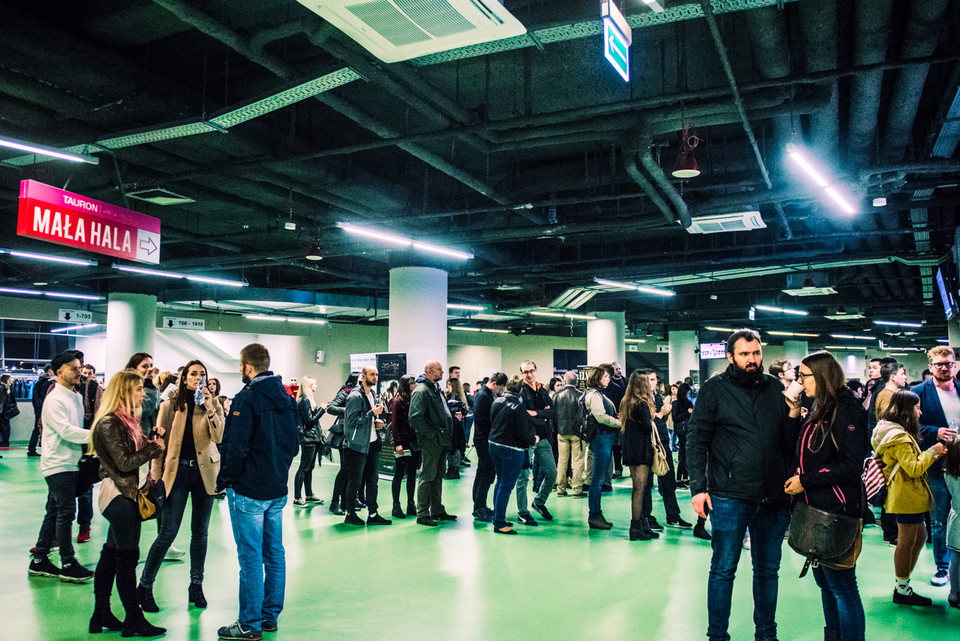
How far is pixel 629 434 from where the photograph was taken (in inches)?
246

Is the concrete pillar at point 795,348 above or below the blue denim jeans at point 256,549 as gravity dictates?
above

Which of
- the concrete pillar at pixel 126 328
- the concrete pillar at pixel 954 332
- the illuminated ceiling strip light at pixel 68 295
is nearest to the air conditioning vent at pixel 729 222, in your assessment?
the concrete pillar at pixel 954 332

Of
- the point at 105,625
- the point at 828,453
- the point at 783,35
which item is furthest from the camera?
the point at 783,35

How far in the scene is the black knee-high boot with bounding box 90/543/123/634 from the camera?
12.3ft

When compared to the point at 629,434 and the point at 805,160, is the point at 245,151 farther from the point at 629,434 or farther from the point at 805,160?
the point at 805,160

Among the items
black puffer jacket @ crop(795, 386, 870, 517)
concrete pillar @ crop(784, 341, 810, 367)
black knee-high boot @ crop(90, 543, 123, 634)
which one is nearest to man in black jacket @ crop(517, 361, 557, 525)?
black puffer jacket @ crop(795, 386, 870, 517)

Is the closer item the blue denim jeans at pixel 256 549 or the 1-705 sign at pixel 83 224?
the blue denim jeans at pixel 256 549

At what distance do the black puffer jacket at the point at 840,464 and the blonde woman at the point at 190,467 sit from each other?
335 centimetres

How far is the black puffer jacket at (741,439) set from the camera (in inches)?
131

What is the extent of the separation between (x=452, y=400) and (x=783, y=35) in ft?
22.0

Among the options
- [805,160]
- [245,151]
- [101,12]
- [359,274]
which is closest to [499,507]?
[805,160]

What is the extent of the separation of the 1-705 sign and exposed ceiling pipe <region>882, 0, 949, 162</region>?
24.6 feet

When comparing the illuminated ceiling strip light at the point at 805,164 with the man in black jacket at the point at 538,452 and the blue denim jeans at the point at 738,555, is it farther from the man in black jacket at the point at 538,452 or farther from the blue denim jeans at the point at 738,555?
the blue denim jeans at the point at 738,555

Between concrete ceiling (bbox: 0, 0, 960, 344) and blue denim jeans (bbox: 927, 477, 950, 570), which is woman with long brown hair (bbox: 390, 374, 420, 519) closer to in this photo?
concrete ceiling (bbox: 0, 0, 960, 344)
